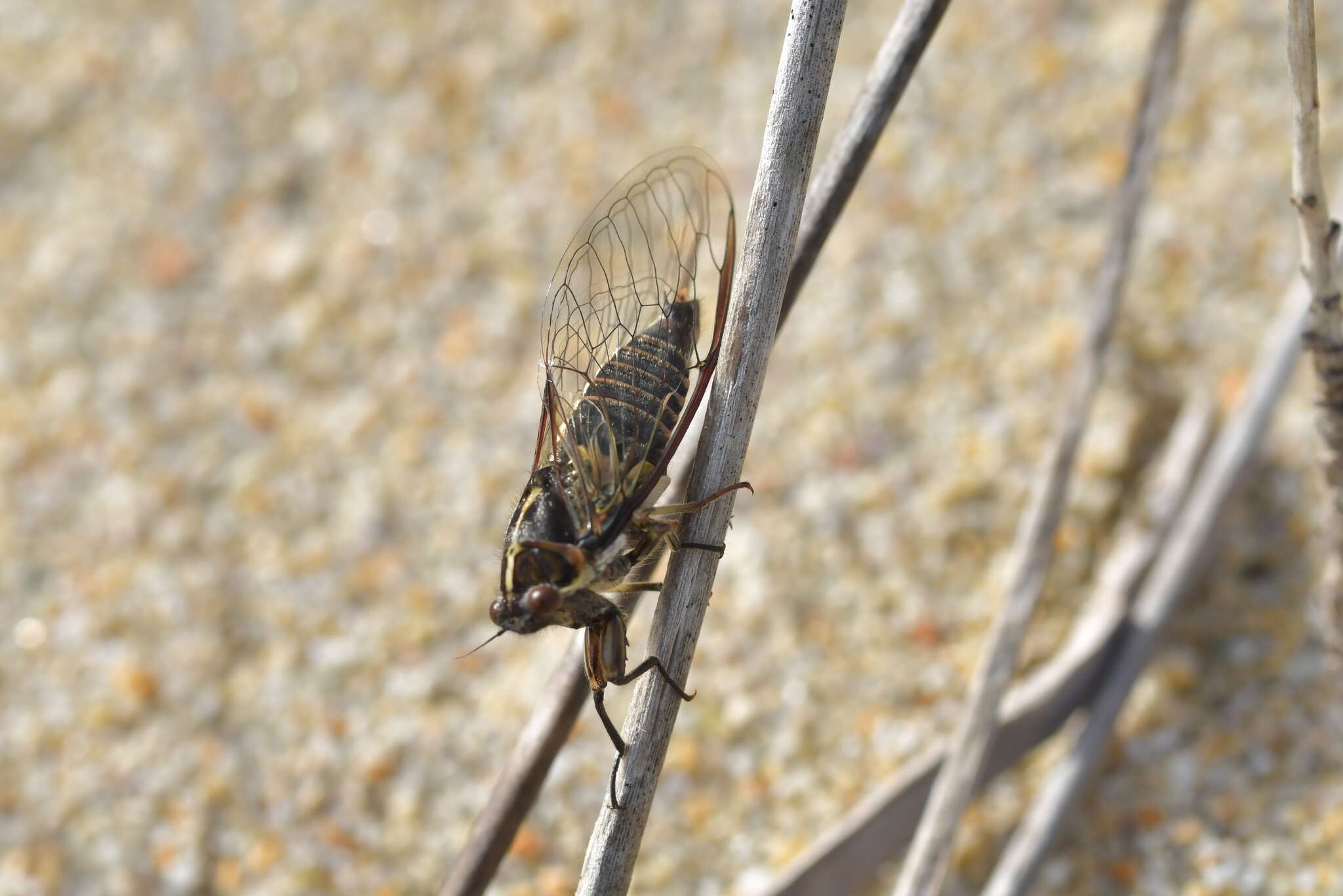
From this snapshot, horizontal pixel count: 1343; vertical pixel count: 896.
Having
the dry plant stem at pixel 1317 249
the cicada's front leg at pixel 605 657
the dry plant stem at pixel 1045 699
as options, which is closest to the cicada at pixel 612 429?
the cicada's front leg at pixel 605 657

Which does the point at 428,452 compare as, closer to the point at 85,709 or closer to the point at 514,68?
the point at 85,709

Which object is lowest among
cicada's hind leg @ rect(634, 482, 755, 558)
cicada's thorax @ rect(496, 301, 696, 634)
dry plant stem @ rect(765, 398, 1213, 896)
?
dry plant stem @ rect(765, 398, 1213, 896)

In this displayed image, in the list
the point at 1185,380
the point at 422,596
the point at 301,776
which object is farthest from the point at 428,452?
the point at 1185,380

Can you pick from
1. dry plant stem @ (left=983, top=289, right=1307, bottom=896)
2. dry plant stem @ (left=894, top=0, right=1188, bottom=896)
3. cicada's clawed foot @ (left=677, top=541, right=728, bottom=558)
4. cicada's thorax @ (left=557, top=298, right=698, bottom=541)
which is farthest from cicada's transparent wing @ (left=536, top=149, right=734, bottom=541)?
dry plant stem @ (left=983, top=289, right=1307, bottom=896)

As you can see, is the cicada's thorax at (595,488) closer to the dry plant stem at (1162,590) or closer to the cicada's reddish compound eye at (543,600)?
the cicada's reddish compound eye at (543,600)

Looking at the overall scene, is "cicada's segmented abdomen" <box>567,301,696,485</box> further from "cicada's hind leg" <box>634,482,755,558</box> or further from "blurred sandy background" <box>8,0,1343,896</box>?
"blurred sandy background" <box>8,0,1343,896</box>

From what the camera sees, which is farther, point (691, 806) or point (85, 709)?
point (85, 709)

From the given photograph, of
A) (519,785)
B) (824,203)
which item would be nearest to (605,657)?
(519,785)
